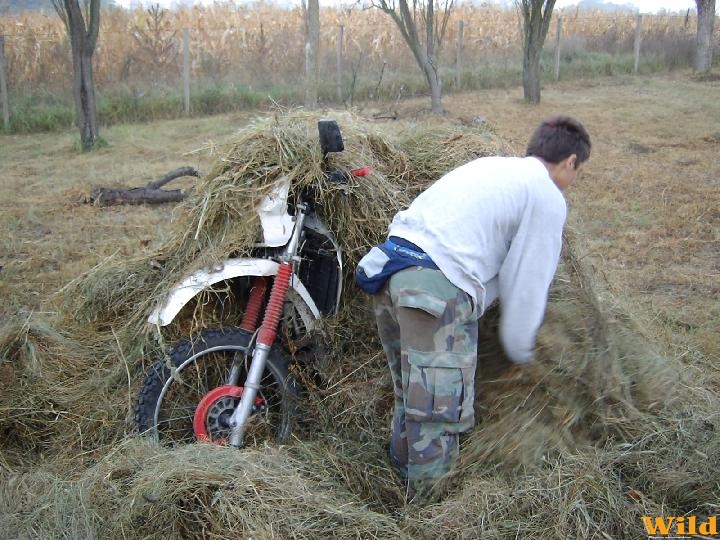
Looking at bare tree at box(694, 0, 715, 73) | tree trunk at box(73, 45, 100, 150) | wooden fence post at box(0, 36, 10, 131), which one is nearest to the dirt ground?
tree trunk at box(73, 45, 100, 150)

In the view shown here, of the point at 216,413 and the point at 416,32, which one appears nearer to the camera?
the point at 216,413

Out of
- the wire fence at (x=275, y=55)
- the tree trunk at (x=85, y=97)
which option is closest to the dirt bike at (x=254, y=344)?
the tree trunk at (x=85, y=97)

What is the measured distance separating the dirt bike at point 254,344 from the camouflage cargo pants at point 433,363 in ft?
2.28

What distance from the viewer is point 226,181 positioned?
3.56 meters

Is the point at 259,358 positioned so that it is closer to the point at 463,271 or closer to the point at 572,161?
the point at 463,271

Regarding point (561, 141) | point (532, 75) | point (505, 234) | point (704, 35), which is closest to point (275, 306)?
point (505, 234)

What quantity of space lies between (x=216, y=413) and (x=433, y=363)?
3.71ft

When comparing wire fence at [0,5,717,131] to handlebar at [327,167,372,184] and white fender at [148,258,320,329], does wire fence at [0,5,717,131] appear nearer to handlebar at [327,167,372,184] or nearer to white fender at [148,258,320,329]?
handlebar at [327,167,372,184]

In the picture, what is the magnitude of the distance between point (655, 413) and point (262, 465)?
62.8 inches

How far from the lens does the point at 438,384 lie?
2803 millimetres

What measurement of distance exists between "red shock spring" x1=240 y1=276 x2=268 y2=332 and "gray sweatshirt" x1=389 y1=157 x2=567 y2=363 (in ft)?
3.24

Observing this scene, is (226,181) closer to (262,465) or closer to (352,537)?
(262,465)

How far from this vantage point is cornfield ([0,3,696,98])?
16.7 meters

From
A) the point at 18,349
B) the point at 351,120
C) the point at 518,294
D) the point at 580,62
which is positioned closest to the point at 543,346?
the point at 518,294
